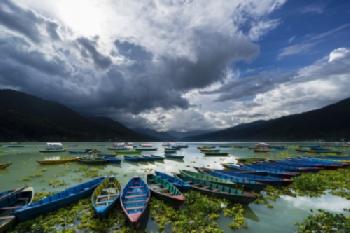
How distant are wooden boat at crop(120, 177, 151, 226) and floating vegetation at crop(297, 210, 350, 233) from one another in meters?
10.6

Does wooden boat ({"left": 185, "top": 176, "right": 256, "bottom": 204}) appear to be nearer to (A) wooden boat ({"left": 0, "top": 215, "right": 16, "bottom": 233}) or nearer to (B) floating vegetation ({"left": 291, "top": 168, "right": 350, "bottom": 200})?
(B) floating vegetation ({"left": 291, "top": 168, "right": 350, "bottom": 200})

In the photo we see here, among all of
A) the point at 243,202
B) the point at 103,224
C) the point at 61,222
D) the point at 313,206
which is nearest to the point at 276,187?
the point at 313,206

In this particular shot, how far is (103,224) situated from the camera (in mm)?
14914

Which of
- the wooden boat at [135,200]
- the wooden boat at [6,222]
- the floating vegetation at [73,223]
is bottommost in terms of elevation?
the floating vegetation at [73,223]

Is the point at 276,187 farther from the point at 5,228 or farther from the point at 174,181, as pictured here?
the point at 5,228

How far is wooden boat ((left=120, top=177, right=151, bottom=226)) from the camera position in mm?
14046

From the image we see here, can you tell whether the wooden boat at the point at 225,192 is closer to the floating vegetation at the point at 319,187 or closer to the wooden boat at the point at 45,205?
the floating vegetation at the point at 319,187

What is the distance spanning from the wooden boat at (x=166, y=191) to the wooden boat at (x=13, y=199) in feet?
36.4

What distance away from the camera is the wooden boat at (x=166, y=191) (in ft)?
58.2

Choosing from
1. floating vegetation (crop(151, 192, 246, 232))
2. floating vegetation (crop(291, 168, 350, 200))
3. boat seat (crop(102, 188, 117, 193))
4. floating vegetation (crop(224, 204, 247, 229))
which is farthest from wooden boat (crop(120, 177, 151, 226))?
floating vegetation (crop(291, 168, 350, 200))

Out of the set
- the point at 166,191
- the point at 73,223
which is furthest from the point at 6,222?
the point at 166,191

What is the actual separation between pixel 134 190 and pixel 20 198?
10.1m

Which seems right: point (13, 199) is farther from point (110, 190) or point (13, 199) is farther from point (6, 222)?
point (110, 190)

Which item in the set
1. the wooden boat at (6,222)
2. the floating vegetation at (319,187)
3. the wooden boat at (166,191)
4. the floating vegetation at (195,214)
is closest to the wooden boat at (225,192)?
the floating vegetation at (195,214)
